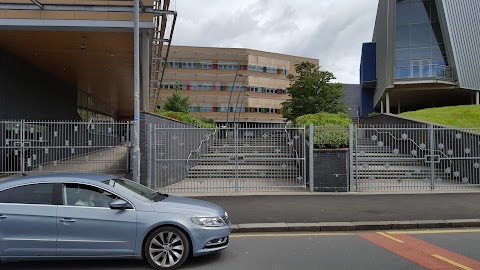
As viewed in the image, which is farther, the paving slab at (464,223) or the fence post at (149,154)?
the fence post at (149,154)

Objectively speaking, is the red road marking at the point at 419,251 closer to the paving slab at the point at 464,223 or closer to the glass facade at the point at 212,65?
the paving slab at the point at 464,223

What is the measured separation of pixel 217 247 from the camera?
6184 millimetres

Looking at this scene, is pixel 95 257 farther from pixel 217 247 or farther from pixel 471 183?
pixel 471 183

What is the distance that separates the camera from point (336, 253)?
22.2 ft

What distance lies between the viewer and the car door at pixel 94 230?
5.79 metres

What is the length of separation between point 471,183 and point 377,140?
335 cm

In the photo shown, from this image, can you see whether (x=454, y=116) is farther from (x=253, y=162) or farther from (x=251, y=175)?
(x=251, y=175)

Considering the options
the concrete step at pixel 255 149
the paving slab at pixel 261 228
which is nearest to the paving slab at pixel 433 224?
the paving slab at pixel 261 228

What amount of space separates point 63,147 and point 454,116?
19.6 m

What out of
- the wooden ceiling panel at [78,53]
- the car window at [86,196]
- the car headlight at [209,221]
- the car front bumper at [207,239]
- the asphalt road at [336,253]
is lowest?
the asphalt road at [336,253]

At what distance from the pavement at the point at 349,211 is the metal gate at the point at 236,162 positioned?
154cm

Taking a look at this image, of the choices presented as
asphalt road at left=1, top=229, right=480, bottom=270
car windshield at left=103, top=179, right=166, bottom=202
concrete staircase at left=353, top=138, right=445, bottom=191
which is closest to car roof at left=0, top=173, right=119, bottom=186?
car windshield at left=103, top=179, right=166, bottom=202

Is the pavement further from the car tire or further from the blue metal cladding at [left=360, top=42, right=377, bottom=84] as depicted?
the blue metal cladding at [left=360, top=42, right=377, bottom=84]

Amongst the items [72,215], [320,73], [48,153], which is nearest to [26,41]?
[48,153]
